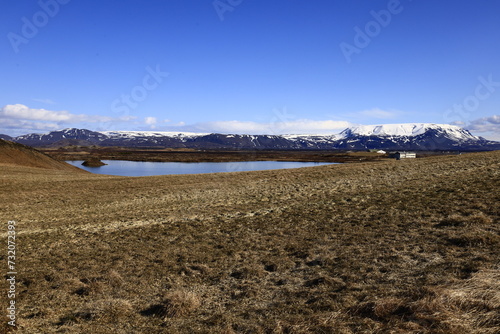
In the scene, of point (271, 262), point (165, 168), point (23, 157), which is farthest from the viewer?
point (165, 168)

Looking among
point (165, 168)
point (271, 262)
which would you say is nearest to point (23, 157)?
point (165, 168)

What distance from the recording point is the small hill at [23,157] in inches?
2616

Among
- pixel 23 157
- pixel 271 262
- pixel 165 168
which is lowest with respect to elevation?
pixel 165 168

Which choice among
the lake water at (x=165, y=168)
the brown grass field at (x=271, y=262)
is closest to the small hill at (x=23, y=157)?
the lake water at (x=165, y=168)

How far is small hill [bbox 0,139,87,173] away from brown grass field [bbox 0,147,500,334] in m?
48.9

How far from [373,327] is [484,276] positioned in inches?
166

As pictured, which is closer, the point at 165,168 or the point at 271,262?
the point at 271,262

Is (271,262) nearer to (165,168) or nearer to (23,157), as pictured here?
(23,157)

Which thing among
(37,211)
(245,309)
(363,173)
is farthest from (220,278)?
(363,173)

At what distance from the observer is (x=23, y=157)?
2731 inches

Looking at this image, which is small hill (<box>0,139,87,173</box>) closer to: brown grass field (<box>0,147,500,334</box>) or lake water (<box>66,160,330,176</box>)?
lake water (<box>66,160,330,176</box>)

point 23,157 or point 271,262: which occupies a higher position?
point 23,157

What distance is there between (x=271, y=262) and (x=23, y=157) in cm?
7687

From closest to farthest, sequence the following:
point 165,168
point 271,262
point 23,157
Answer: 1. point 271,262
2. point 23,157
3. point 165,168
